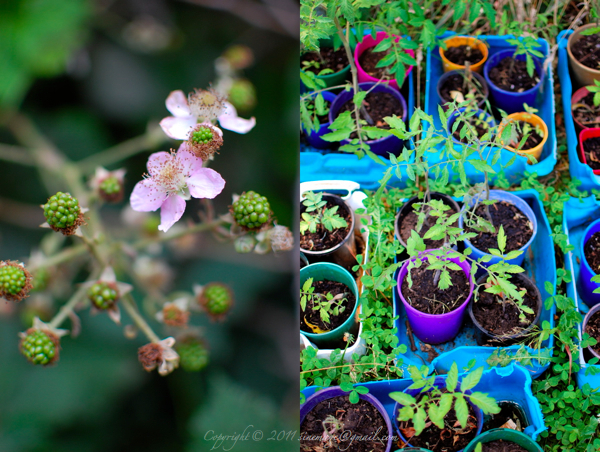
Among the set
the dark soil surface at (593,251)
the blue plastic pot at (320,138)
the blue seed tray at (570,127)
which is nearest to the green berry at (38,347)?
the blue plastic pot at (320,138)

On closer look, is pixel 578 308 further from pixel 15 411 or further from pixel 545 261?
pixel 15 411

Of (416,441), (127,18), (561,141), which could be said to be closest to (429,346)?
(416,441)

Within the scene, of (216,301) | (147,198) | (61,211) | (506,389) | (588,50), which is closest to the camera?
(61,211)

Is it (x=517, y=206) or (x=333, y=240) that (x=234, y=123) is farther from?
(x=517, y=206)

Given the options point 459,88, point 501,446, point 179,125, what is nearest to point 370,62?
point 459,88

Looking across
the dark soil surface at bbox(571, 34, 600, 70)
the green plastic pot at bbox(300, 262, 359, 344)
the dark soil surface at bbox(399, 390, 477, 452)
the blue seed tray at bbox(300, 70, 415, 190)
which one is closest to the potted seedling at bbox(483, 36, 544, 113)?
the dark soil surface at bbox(571, 34, 600, 70)

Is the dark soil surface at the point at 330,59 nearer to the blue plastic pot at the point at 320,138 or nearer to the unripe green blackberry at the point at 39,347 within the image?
the blue plastic pot at the point at 320,138
